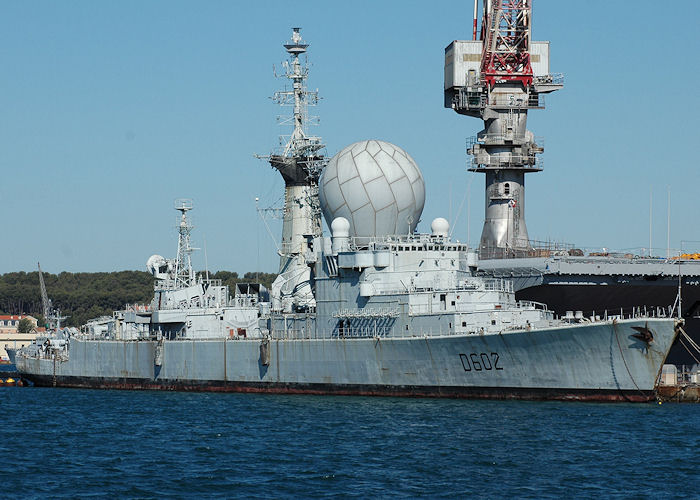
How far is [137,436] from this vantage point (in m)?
37.9

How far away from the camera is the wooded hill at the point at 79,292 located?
452 ft

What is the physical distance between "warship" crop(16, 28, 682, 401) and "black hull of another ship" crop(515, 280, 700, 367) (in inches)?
134

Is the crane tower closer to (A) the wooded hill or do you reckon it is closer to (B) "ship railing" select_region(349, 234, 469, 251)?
(B) "ship railing" select_region(349, 234, 469, 251)

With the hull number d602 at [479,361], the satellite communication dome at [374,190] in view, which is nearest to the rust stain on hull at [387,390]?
the hull number d602 at [479,361]

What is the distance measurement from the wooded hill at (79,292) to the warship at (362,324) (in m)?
59.1

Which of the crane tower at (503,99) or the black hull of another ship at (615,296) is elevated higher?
the crane tower at (503,99)

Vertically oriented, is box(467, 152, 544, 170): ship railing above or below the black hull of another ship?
above

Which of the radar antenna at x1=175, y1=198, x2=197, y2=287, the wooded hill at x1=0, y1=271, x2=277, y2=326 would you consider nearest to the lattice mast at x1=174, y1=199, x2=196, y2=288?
the radar antenna at x1=175, y1=198, x2=197, y2=287

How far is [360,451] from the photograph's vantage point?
3262 centimetres

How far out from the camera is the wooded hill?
138 m

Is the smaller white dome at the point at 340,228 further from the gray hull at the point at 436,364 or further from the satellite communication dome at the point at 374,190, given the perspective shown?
the gray hull at the point at 436,364

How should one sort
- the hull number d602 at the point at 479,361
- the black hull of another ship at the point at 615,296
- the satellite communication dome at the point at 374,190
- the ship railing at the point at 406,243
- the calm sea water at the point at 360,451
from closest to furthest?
the calm sea water at the point at 360,451 → the hull number d602 at the point at 479,361 → the ship railing at the point at 406,243 → the satellite communication dome at the point at 374,190 → the black hull of another ship at the point at 615,296

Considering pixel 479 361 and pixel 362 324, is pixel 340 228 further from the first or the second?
pixel 479 361

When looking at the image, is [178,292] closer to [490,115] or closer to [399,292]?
[399,292]
